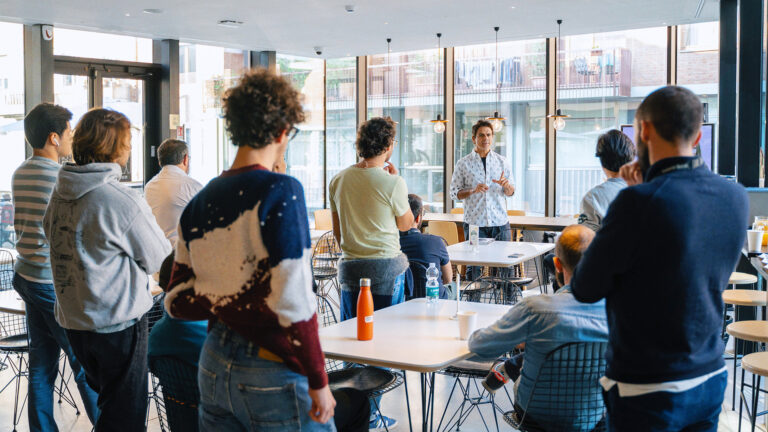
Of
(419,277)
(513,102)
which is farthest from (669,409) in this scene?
(513,102)

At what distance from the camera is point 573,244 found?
234cm

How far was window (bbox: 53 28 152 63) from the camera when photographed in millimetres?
8852

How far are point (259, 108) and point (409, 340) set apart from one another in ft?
4.43

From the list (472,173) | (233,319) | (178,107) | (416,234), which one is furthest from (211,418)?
(178,107)

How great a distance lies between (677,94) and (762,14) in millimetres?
6055

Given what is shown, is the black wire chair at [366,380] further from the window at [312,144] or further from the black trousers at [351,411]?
the window at [312,144]

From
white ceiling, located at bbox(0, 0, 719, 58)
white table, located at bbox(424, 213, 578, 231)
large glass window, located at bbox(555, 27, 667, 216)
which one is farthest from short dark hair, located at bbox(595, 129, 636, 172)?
large glass window, located at bbox(555, 27, 667, 216)

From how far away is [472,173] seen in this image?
21.7 ft

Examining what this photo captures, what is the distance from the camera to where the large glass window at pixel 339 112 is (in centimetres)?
1174

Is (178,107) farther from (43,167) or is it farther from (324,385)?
(324,385)

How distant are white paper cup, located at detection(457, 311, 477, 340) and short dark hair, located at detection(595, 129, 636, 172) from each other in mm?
1417

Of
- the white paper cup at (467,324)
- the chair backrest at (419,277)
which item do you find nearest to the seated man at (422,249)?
the chair backrest at (419,277)

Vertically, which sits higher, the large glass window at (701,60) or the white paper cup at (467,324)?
the large glass window at (701,60)

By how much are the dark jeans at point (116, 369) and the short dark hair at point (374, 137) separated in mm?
1451
